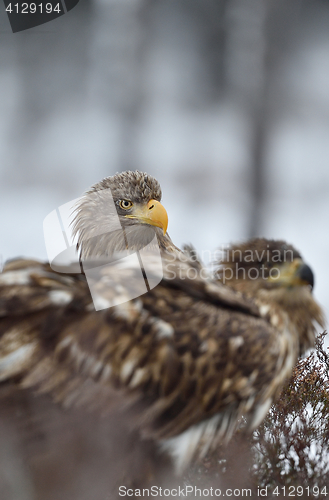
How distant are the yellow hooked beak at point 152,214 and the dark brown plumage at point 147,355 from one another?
0.82 meters

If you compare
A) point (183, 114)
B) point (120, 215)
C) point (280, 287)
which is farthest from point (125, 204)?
point (280, 287)

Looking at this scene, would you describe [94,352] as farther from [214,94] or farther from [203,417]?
[214,94]

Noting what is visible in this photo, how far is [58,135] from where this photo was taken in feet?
Result: 7.25

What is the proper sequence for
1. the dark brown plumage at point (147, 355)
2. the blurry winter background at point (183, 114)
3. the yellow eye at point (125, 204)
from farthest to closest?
the yellow eye at point (125, 204), the blurry winter background at point (183, 114), the dark brown plumage at point (147, 355)

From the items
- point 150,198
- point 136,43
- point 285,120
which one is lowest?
point 150,198

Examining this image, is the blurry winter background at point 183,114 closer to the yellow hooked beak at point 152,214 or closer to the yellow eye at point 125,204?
the yellow hooked beak at point 152,214

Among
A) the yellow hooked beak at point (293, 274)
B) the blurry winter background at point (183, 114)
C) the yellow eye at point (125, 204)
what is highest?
the blurry winter background at point (183, 114)

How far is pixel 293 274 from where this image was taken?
47.8 inches

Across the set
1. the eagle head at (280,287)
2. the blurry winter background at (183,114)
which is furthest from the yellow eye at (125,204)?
the eagle head at (280,287)

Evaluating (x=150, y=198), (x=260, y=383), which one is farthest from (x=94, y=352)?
(x=150, y=198)

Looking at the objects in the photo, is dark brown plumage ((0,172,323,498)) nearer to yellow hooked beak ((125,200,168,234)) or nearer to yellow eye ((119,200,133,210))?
yellow hooked beak ((125,200,168,234))

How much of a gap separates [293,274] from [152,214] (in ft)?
3.18

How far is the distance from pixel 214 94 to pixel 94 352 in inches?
53.2

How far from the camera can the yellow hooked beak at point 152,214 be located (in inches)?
79.2
